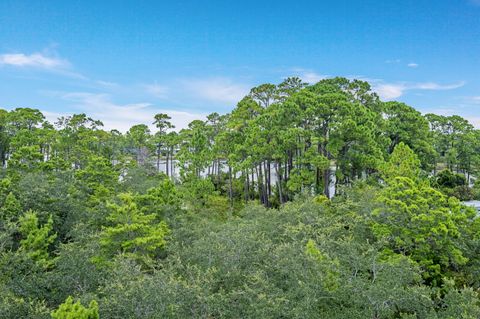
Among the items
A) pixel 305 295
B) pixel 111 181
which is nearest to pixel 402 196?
pixel 305 295

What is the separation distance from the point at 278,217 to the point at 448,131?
1306 inches

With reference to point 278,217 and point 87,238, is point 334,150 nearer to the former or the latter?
point 278,217

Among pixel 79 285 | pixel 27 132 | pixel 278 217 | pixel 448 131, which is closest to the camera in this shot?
pixel 79 285

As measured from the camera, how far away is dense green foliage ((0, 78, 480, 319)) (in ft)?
28.2

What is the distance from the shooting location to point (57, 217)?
→ 1667cm

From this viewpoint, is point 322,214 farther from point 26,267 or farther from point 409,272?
point 26,267

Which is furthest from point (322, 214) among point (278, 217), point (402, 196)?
point (402, 196)

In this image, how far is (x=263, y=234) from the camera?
1287 cm

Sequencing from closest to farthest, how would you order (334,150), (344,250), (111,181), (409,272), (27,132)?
(409,272) → (344,250) → (334,150) → (111,181) → (27,132)

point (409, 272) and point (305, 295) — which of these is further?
point (409, 272)

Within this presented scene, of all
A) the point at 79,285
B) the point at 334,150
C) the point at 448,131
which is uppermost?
the point at 448,131

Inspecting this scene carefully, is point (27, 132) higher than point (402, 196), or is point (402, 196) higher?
Answer: point (27, 132)

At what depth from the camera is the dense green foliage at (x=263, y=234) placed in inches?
339

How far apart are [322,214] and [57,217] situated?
1252cm
